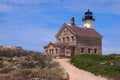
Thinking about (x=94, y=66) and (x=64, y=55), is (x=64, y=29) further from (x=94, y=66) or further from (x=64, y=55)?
(x=94, y=66)

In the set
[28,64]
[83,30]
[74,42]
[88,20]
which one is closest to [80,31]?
[83,30]

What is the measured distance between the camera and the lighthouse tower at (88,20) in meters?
53.5

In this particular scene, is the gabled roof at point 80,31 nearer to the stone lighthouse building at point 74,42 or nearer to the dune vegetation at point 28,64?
the stone lighthouse building at point 74,42

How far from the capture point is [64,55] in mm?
45531

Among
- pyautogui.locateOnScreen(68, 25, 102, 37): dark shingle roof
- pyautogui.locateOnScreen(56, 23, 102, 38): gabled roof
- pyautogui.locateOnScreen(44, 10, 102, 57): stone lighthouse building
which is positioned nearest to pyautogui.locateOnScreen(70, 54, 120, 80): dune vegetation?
pyautogui.locateOnScreen(44, 10, 102, 57): stone lighthouse building

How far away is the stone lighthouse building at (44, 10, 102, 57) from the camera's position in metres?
45.6

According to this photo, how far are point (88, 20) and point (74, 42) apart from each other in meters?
9.22

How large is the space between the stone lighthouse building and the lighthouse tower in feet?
9.96

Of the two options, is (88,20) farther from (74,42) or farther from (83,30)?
(74,42)

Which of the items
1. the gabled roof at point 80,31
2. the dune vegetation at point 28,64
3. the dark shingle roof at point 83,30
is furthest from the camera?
the dark shingle roof at point 83,30

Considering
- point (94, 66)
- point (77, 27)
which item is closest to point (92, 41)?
point (77, 27)

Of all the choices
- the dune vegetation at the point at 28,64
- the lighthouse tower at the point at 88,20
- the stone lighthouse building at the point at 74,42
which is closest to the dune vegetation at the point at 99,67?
the dune vegetation at the point at 28,64

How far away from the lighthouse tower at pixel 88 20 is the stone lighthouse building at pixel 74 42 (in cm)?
304

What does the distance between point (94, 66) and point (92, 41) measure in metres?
18.7
